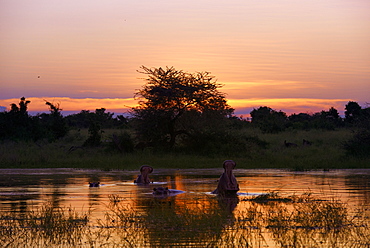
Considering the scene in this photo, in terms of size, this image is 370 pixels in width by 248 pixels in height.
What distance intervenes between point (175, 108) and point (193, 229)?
2885 centimetres

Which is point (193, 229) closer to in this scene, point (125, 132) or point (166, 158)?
point (166, 158)

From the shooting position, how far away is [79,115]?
331ft

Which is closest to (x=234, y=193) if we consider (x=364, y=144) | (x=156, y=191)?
(x=156, y=191)

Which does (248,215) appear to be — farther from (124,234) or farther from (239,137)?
(239,137)

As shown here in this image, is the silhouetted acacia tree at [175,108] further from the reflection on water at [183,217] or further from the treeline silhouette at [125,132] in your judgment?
the reflection on water at [183,217]

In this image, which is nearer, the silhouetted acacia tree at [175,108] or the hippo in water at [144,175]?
the hippo in water at [144,175]

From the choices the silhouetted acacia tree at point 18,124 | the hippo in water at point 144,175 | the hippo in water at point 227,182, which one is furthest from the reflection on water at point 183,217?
the silhouetted acacia tree at point 18,124

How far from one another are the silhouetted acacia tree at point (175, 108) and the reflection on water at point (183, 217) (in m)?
18.2

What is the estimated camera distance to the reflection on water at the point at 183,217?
10.8 m

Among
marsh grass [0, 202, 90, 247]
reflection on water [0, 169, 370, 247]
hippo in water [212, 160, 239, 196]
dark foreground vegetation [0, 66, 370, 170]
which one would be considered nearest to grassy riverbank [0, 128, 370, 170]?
dark foreground vegetation [0, 66, 370, 170]

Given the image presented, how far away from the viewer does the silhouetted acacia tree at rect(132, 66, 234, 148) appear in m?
39.8

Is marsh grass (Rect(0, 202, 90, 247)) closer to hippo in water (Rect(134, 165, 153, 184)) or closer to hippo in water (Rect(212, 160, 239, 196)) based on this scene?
hippo in water (Rect(212, 160, 239, 196))

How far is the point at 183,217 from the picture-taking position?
12.8 metres

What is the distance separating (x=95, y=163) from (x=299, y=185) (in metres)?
14.6
